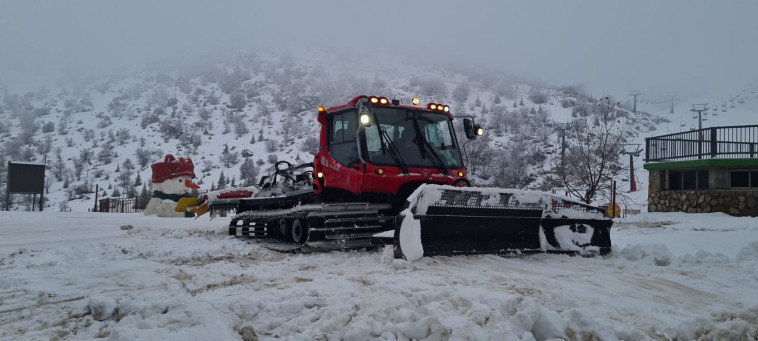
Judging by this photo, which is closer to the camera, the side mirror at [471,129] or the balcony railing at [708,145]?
the side mirror at [471,129]

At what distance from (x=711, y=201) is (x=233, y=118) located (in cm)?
5264

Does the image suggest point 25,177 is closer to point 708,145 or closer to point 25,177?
point 25,177

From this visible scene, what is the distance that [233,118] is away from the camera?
60.3 meters

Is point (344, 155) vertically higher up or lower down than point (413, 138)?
lower down

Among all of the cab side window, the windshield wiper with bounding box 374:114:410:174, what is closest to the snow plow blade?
the windshield wiper with bounding box 374:114:410:174

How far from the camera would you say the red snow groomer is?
245 inches

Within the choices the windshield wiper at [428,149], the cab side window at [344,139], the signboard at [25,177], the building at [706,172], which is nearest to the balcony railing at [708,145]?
the building at [706,172]

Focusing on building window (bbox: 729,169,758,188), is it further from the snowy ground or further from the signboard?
the signboard

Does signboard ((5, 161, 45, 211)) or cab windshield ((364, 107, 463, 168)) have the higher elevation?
cab windshield ((364, 107, 463, 168))

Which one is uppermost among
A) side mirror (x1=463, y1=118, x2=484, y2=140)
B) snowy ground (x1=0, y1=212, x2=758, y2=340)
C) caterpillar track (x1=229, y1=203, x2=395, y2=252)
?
side mirror (x1=463, y1=118, x2=484, y2=140)

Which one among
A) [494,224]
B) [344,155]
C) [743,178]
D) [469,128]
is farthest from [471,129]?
[743,178]

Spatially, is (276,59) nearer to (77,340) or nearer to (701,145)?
(701,145)

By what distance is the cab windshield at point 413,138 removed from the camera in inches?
295

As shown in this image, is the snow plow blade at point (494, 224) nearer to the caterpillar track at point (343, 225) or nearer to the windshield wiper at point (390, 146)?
the caterpillar track at point (343, 225)
